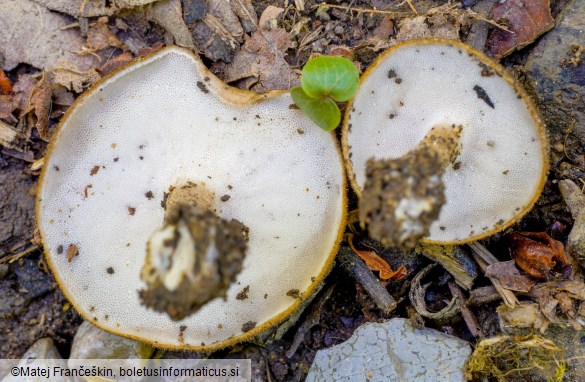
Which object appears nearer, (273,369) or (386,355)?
(386,355)

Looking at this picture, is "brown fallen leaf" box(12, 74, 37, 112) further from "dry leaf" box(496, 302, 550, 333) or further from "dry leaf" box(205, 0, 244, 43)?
"dry leaf" box(496, 302, 550, 333)

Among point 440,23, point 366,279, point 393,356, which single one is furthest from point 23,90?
point 393,356

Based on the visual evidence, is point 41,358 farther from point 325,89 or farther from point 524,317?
point 524,317

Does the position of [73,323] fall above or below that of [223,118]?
below

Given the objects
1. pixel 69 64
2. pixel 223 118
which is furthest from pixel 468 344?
pixel 69 64

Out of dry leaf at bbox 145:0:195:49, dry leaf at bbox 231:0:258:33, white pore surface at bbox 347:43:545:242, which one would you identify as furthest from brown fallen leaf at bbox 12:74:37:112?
white pore surface at bbox 347:43:545:242

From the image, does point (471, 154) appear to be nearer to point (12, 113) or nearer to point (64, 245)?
point (64, 245)
